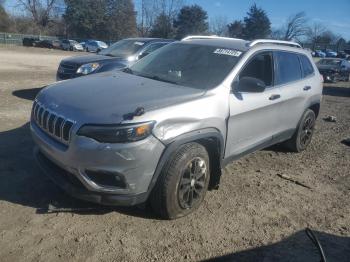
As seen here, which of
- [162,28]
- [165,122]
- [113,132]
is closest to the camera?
[113,132]

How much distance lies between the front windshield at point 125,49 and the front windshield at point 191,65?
494 centimetres

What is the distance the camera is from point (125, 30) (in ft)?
239

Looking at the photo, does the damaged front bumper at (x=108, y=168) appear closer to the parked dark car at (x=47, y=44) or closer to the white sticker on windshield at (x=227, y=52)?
the white sticker on windshield at (x=227, y=52)

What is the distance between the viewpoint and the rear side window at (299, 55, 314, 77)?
20.9 ft

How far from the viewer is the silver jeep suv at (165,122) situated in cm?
344

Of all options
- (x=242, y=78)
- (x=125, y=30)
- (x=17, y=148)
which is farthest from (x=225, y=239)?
(x=125, y=30)

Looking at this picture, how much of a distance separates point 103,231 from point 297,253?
73.4 inches

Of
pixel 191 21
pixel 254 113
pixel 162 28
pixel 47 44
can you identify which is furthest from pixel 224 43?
pixel 162 28

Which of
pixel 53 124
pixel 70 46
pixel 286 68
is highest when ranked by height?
pixel 286 68

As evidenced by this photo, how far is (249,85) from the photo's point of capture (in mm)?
4496

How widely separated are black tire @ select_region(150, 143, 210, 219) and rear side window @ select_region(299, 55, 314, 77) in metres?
3.13

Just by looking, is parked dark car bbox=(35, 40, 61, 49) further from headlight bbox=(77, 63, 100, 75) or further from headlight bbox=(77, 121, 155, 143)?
headlight bbox=(77, 121, 155, 143)

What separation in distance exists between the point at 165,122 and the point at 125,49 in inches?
289

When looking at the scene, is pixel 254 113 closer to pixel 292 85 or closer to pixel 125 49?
pixel 292 85
